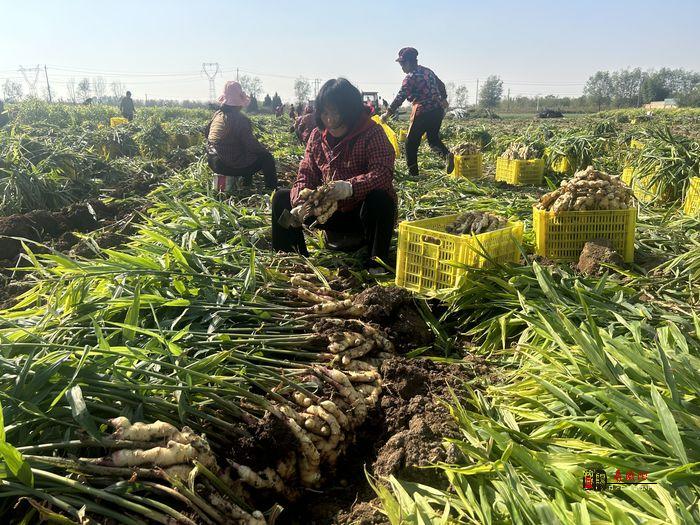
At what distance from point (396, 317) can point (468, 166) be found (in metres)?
4.70

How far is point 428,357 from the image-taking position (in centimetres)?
232

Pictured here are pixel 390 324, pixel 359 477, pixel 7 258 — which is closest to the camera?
A: pixel 359 477

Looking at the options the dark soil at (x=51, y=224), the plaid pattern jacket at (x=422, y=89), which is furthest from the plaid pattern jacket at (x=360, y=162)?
the plaid pattern jacket at (x=422, y=89)

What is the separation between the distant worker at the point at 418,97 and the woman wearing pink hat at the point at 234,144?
2.05 m

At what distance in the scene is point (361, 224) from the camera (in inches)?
130

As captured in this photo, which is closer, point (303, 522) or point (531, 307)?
point (303, 522)

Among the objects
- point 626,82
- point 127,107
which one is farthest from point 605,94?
point 127,107

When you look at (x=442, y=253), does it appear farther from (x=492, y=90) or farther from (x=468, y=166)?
(x=492, y=90)

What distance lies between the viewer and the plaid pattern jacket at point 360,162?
312cm

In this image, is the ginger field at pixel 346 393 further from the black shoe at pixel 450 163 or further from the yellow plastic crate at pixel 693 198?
the black shoe at pixel 450 163

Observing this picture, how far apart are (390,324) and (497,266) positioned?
0.61m

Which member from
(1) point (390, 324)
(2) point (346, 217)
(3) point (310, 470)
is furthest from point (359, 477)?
(2) point (346, 217)

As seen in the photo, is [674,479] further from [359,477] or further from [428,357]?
[428,357]

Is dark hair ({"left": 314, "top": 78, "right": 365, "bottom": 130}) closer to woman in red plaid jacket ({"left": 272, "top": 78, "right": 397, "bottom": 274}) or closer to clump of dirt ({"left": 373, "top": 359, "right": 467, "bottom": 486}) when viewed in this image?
woman in red plaid jacket ({"left": 272, "top": 78, "right": 397, "bottom": 274})
